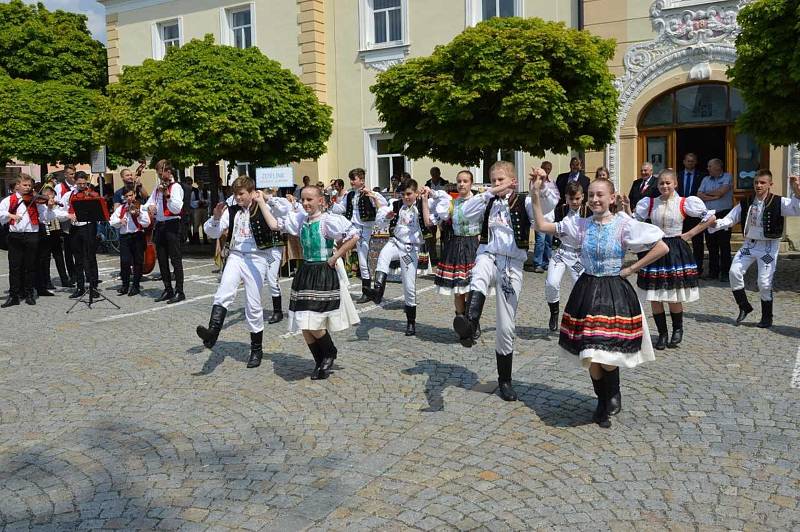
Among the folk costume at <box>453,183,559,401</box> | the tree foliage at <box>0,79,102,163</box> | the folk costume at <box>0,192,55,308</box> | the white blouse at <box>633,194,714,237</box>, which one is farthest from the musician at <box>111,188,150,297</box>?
the tree foliage at <box>0,79,102,163</box>

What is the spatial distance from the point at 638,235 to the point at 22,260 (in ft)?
32.6

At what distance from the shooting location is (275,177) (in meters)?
15.3

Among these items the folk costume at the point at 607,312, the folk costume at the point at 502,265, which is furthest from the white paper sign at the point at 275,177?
the folk costume at the point at 607,312

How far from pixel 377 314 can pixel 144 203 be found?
4739 millimetres

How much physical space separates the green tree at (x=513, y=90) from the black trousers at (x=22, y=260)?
7.17 m

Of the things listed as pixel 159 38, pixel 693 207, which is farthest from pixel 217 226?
pixel 159 38

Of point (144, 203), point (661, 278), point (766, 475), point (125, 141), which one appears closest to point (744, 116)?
point (661, 278)

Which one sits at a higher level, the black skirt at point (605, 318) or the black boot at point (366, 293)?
the black skirt at point (605, 318)

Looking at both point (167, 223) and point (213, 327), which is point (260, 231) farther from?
point (167, 223)

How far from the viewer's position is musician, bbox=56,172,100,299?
11703mm

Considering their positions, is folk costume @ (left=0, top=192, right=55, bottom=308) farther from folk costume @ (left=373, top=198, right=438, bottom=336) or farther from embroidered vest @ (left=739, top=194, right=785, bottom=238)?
embroidered vest @ (left=739, top=194, right=785, bottom=238)

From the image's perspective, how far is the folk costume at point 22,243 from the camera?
11.8 m

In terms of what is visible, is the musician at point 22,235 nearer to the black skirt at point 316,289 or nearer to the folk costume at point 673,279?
the black skirt at point 316,289

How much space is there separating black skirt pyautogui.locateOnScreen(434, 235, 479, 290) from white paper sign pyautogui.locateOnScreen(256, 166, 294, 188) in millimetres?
7262
